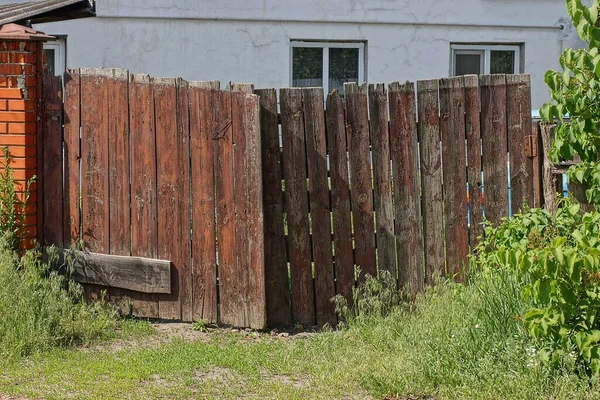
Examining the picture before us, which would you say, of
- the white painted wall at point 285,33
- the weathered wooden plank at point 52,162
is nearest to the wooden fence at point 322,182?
the weathered wooden plank at point 52,162

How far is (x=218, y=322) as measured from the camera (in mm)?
7297

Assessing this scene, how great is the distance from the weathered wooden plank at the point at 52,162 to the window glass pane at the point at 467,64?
323 inches

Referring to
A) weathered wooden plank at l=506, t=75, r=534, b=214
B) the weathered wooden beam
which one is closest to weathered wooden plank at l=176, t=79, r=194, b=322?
the weathered wooden beam

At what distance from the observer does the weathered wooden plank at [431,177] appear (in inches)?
281

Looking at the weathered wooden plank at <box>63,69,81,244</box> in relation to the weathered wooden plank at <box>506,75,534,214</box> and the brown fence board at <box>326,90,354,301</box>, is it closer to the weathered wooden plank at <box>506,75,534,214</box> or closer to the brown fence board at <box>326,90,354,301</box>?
the brown fence board at <box>326,90,354,301</box>

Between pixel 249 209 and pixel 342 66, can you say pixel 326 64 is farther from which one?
pixel 249 209

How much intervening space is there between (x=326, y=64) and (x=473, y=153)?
266 inches

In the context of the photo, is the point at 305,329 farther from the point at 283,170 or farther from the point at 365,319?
the point at 283,170

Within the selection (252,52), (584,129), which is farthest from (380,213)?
(252,52)

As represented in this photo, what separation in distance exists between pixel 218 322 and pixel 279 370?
133 centimetres

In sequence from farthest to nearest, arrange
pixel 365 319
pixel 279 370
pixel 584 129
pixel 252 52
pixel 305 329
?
pixel 252 52, pixel 305 329, pixel 365 319, pixel 279 370, pixel 584 129

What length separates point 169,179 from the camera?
725cm

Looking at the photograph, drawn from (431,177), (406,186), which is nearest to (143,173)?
(406,186)

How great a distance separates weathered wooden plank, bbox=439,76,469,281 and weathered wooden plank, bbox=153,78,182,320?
6.77ft
